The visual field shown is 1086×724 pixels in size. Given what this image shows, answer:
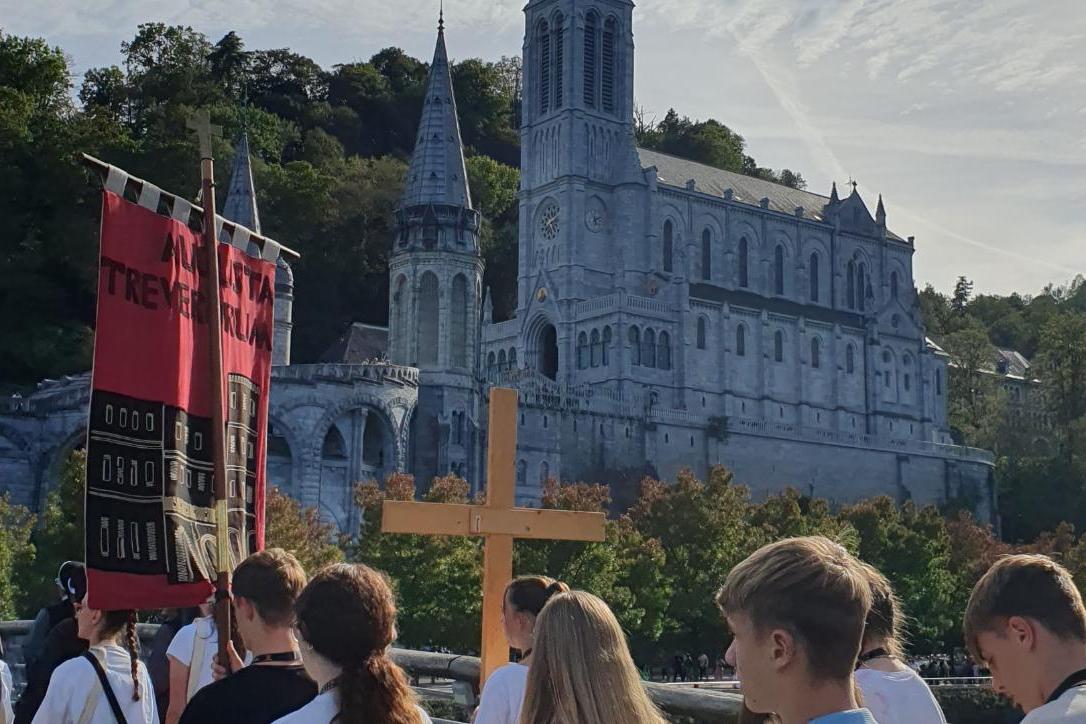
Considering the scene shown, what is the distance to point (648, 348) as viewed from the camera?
66312 mm

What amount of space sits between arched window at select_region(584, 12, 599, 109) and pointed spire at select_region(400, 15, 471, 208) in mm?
19793

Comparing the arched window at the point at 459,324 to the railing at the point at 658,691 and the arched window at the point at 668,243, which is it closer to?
the arched window at the point at 668,243

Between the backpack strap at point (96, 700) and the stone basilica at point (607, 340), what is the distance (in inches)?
1606

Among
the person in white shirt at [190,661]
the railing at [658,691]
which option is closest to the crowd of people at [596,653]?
the person in white shirt at [190,661]

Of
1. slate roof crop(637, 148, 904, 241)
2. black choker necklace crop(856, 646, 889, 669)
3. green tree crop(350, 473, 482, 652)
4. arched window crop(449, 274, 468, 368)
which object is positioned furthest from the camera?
slate roof crop(637, 148, 904, 241)

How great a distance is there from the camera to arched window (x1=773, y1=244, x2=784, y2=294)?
77931 mm

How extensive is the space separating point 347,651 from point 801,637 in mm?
1662

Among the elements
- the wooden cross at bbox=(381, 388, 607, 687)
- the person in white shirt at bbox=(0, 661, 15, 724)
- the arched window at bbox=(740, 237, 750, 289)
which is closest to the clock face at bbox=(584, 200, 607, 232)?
the arched window at bbox=(740, 237, 750, 289)

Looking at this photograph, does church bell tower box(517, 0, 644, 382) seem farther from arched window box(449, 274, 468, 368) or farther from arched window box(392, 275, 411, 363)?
arched window box(392, 275, 411, 363)

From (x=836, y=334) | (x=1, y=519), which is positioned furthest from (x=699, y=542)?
(x=836, y=334)

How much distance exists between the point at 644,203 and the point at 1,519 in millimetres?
39696

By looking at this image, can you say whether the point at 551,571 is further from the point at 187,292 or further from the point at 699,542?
the point at 187,292

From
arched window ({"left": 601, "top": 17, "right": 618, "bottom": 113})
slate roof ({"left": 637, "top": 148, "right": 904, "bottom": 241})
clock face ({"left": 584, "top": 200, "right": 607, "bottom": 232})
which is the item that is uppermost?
arched window ({"left": 601, "top": 17, "right": 618, "bottom": 113})

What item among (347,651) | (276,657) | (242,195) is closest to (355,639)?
(347,651)
